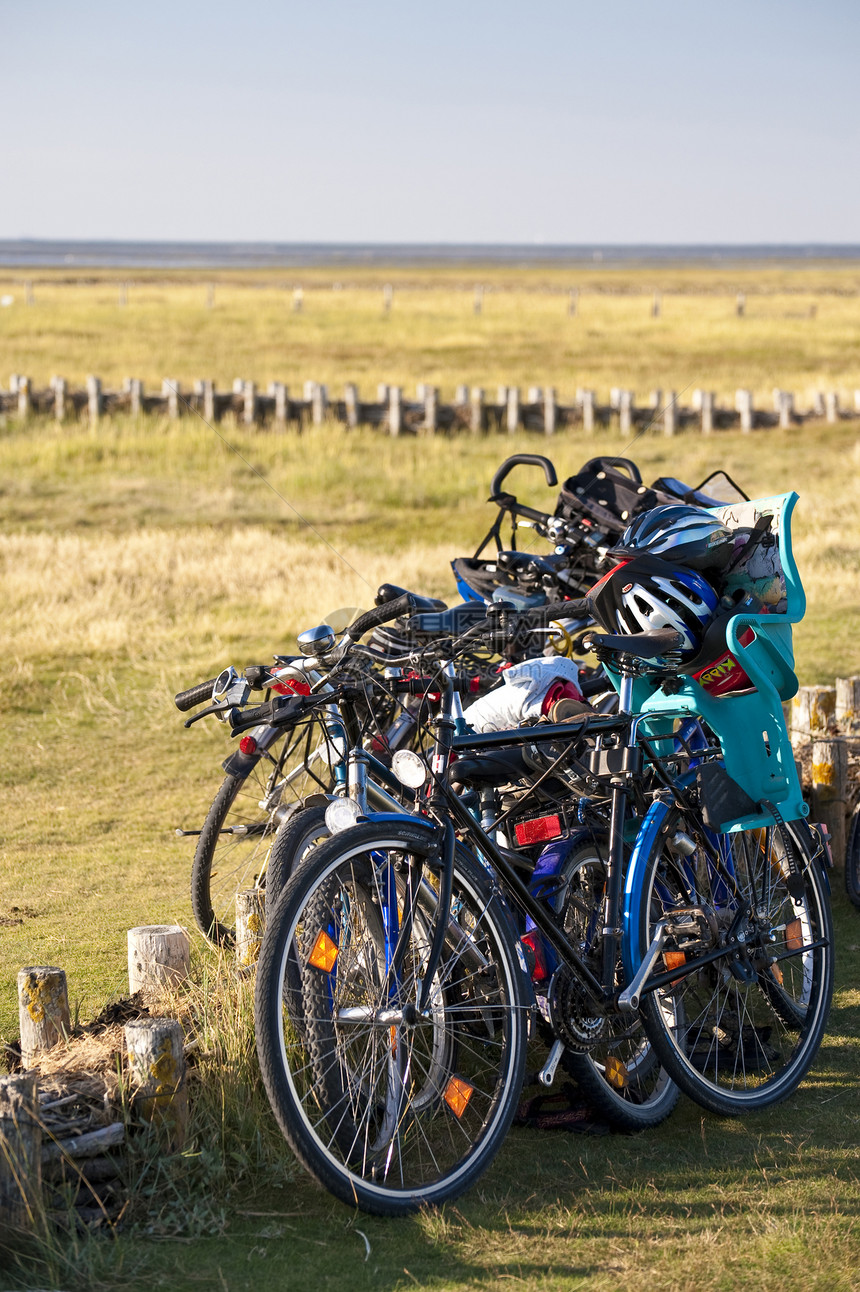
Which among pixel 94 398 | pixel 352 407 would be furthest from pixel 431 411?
pixel 94 398

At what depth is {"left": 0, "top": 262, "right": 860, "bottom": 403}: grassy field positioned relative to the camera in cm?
3164

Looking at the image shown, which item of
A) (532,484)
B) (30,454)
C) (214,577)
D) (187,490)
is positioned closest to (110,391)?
(30,454)

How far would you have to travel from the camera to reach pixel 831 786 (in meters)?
6.27

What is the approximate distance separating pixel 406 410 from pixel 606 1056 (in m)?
19.2

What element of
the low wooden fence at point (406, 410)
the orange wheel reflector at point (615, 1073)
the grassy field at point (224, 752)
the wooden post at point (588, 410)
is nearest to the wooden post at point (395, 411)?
the low wooden fence at point (406, 410)

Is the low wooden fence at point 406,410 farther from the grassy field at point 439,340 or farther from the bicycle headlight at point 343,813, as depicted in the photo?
the bicycle headlight at point 343,813

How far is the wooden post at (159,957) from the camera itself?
398 cm

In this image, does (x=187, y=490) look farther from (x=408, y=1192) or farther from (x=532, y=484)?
(x=408, y=1192)

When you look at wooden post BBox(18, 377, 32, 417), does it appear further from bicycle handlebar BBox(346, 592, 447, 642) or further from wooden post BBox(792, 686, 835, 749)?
bicycle handlebar BBox(346, 592, 447, 642)

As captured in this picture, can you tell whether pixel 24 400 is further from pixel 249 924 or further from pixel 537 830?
pixel 537 830

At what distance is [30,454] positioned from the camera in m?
19.3

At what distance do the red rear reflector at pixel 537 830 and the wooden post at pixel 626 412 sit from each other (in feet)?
62.0

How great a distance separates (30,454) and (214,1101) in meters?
16.8

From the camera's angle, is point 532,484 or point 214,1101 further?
point 532,484
